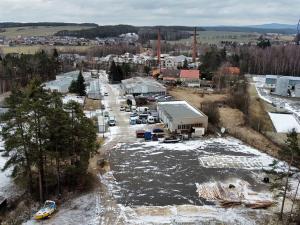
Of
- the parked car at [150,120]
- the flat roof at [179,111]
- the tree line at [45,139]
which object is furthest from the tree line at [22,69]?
the tree line at [45,139]

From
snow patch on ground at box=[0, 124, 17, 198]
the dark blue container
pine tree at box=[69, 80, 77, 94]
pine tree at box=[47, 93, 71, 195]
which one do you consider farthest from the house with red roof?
pine tree at box=[47, 93, 71, 195]

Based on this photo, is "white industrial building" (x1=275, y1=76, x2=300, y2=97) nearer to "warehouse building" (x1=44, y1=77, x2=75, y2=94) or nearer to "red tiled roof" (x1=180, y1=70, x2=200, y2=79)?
"red tiled roof" (x1=180, y1=70, x2=200, y2=79)

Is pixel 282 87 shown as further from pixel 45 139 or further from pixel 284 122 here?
pixel 45 139

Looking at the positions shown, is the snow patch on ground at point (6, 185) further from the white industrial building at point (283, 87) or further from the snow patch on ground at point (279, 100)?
the white industrial building at point (283, 87)

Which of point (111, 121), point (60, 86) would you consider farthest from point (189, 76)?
point (111, 121)

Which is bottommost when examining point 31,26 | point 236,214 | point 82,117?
point 236,214

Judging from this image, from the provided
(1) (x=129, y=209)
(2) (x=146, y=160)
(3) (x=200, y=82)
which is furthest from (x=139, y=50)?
(1) (x=129, y=209)

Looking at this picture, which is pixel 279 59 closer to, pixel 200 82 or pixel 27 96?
pixel 200 82
